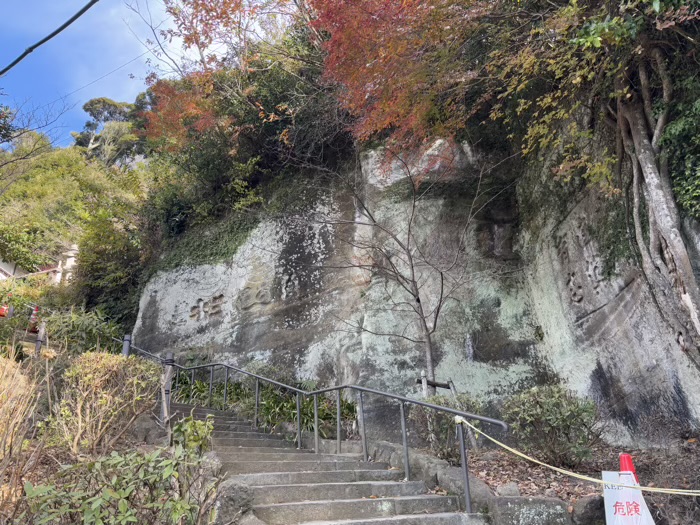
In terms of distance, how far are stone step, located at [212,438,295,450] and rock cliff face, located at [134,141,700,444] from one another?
1.69 metres

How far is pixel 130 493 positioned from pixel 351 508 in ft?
5.89

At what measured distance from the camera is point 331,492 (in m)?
3.94

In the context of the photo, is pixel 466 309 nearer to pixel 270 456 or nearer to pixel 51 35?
pixel 270 456

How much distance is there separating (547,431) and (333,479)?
2.07 m

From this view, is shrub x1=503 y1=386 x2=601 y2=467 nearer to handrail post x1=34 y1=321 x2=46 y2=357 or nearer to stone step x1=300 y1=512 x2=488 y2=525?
stone step x1=300 y1=512 x2=488 y2=525

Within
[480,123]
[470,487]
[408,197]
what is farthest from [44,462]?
[480,123]

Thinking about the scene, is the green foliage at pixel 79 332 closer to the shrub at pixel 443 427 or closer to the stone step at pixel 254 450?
the stone step at pixel 254 450

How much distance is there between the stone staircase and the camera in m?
3.45

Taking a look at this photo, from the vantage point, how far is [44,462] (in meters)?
4.60

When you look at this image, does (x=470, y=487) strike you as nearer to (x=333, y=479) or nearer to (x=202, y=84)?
(x=333, y=479)

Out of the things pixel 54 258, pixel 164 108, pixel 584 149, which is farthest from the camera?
pixel 54 258

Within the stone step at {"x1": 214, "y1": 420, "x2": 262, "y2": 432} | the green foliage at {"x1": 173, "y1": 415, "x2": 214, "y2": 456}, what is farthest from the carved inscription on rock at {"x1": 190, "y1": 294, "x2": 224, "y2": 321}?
the green foliage at {"x1": 173, "y1": 415, "x2": 214, "y2": 456}

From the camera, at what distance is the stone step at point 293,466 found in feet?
13.7

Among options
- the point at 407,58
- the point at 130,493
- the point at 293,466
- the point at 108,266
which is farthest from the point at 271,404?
the point at 108,266
